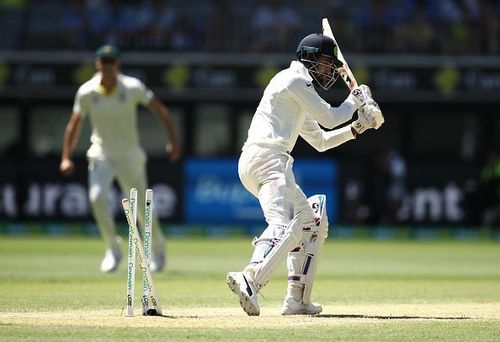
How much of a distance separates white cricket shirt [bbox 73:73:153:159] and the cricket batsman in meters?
4.19

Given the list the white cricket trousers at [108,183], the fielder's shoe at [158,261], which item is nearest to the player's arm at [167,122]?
the white cricket trousers at [108,183]

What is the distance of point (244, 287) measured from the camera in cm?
696

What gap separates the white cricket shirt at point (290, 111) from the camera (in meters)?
7.43

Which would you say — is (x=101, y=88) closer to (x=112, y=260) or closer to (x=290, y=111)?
(x=112, y=260)

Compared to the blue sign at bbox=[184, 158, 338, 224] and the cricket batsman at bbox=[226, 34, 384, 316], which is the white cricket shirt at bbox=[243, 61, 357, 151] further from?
the blue sign at bbox=[184, 158, 338, 224]

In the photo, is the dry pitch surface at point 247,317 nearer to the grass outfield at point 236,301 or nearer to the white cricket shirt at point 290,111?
the grass outfield at point 236,301

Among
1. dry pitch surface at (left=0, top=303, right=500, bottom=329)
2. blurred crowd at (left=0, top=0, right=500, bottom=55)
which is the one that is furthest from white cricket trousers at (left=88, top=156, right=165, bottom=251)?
blurred crowd at (left=0, top=0, right=500, bottom=55)

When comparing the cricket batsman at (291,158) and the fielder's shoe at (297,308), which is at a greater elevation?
the cricket batsman at (291,158)

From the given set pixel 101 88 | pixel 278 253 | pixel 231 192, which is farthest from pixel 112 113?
pixel 231 192

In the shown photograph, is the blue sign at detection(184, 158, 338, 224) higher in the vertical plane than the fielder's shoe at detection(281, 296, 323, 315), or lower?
lower

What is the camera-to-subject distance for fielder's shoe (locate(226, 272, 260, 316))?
22.8 ft

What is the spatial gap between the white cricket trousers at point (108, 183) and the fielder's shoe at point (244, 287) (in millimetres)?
4596

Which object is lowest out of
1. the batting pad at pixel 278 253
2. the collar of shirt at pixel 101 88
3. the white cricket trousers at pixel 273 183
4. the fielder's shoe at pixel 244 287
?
the fielder's shoe at pixel 244 287

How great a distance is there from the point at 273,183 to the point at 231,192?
13875 millimetres
